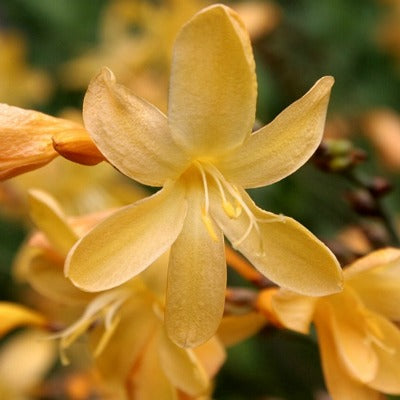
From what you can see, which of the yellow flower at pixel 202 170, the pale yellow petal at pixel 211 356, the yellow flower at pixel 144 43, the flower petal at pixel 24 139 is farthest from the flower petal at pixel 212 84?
the yellow flower at pixel 144 43

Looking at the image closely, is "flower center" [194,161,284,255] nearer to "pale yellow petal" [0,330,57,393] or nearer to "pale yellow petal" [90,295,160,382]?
"pale yellow petal" [90,295,160,382]

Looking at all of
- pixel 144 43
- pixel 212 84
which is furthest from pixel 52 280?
pixel 144 43

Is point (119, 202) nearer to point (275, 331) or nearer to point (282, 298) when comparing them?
point (275, 331)

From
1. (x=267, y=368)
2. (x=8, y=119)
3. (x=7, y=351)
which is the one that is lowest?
(x=7, y=351)

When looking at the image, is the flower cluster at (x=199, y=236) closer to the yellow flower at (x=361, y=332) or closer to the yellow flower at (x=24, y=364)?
the yellow flower at (x=361, y=332)

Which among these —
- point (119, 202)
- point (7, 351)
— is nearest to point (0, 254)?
point (7, 351)

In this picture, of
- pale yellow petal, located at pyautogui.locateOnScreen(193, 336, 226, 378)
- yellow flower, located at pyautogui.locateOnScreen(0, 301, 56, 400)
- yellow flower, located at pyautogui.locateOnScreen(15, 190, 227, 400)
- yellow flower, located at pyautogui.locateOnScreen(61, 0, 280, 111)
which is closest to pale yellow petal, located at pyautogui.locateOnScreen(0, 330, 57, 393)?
yellow flower, located at pyautogui.locateOnScreen(0, 301, 56, 400)
